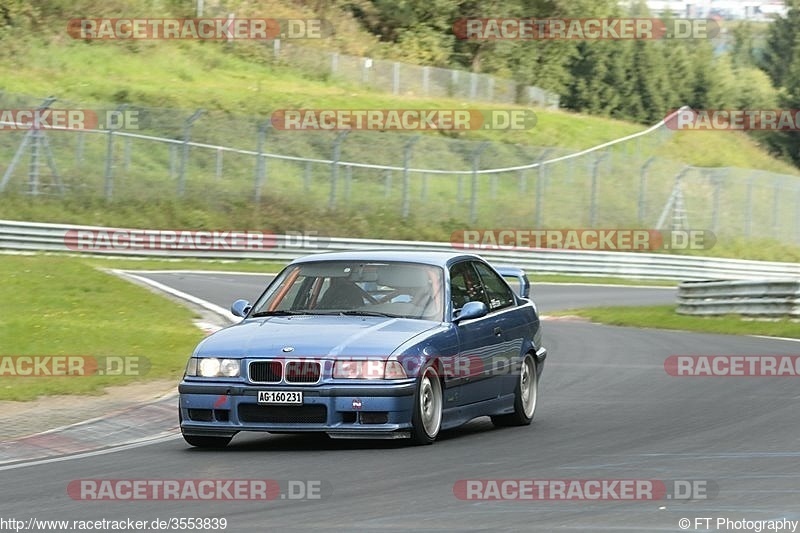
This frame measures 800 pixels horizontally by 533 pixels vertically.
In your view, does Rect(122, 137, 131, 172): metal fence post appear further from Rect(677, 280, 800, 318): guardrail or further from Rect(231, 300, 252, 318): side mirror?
Rect(231, 300, 252, 318): side mirror

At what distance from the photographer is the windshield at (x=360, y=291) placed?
37.2 feet

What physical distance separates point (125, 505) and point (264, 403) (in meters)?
2.23

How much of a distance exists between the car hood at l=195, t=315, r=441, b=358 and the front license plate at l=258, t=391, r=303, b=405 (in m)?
0.25

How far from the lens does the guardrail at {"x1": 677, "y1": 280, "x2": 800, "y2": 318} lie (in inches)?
1000

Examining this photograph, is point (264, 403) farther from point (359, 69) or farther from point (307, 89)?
point (359, 69)

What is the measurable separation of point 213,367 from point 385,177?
3372cm

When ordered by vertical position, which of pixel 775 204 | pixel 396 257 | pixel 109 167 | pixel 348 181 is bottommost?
pixel 775 204

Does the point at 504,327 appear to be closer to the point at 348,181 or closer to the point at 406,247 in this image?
the point at 406,247

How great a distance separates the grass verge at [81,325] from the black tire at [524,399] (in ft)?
12.7

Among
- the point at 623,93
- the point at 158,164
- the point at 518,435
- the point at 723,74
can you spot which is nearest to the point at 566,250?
the point at 158,164

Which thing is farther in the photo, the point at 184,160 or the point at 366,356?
the point at 184,160

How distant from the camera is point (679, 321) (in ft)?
87.5

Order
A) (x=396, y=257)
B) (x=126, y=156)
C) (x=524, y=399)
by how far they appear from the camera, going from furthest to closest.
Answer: (x=126, y=156) → (x=524, y=399) → (x=396, y=257)

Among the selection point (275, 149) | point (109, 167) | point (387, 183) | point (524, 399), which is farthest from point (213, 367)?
point (275, 149)
